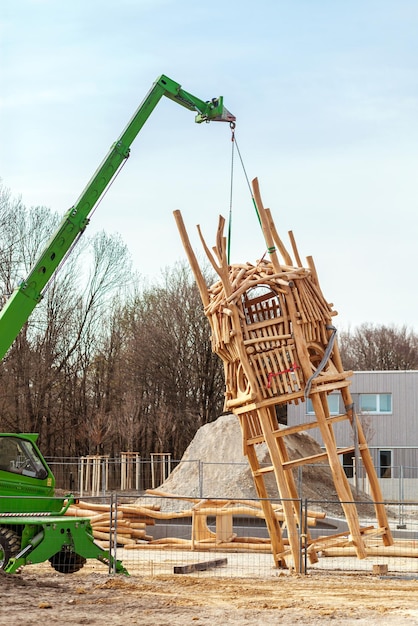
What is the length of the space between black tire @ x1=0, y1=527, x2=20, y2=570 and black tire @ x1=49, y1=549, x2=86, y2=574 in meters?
0.89

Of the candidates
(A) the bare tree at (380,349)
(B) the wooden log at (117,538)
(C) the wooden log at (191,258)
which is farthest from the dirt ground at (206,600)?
(A) the bare tree at (380,349)

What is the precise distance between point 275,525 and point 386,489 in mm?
27445

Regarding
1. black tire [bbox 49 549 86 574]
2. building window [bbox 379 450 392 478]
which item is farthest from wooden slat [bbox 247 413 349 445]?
building window [bbox 379 450 392 478]

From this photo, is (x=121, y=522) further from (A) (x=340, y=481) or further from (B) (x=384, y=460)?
(B) (x=384, y=460)

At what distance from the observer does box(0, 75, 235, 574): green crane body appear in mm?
14266

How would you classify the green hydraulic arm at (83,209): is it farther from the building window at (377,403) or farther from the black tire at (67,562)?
the building window at (377,403)

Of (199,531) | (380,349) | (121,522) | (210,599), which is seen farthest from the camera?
(380,349)

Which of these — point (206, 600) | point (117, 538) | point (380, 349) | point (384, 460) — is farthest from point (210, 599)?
point (380, 349)

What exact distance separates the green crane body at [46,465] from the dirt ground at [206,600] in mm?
487

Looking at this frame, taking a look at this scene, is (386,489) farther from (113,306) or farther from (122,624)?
(122,624)

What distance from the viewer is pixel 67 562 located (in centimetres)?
1534

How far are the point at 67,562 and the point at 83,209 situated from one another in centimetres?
695

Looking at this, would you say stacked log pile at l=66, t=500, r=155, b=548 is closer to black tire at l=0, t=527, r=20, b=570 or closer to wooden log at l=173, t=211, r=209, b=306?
black tire at l=0, t=527, r=20, b=570

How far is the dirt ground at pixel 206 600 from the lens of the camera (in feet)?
32.7
